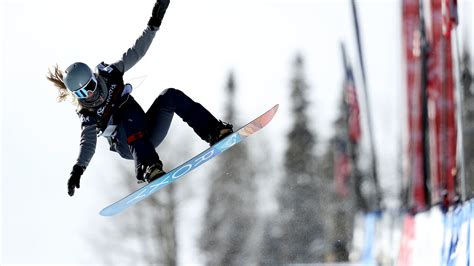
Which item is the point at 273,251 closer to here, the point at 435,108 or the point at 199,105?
the point at 435,108

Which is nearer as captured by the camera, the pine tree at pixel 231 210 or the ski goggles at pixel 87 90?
the ski goggles at pixel 87 90

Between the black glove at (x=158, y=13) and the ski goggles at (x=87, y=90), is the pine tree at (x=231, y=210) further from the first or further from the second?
the ski goggles at (x=87, y=90)

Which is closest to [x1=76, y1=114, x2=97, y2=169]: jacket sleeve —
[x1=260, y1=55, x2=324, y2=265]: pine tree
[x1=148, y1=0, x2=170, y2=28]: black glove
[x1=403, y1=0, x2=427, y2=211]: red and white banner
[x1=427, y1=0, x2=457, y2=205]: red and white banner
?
[x1=148, y1=0, x2=170, y2=28]: black glove

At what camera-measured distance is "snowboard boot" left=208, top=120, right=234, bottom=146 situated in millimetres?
8477

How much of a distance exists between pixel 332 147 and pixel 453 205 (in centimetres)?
4010

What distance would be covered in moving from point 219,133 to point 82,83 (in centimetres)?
141

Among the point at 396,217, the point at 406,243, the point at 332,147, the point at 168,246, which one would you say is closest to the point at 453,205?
the point at 406,243

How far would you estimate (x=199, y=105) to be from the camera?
27.9 ft

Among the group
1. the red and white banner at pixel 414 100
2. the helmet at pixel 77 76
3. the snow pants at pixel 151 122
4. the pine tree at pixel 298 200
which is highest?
the helmet at pixel 77 76

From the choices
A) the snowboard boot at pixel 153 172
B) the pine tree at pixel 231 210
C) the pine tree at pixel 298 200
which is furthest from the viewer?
the pine tree at pixel 298 200

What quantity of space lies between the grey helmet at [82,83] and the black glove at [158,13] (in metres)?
0.78

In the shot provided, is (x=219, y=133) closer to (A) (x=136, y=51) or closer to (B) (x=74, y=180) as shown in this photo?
(A) (x=136, y=51)

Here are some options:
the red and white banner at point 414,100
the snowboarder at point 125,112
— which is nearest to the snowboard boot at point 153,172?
the snowboarder at point 125,112

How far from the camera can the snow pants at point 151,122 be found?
8.37m
